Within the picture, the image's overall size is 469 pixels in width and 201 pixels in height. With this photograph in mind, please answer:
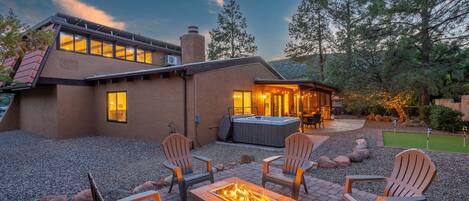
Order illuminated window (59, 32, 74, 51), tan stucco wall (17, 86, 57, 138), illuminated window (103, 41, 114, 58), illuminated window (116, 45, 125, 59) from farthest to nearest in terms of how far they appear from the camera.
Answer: illuminated window (116, 45, 125, 59) < illuminated window (103, 41, 114, 58) < tan stucco wall (17, 86, 57, 138) < illuminated window (59, 32, 74, 51)

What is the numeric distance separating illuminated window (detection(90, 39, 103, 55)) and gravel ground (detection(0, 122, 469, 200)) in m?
4.85

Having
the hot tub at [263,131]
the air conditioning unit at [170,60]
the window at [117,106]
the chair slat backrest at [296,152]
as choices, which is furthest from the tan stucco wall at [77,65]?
the chair slat backrest at [296,152]

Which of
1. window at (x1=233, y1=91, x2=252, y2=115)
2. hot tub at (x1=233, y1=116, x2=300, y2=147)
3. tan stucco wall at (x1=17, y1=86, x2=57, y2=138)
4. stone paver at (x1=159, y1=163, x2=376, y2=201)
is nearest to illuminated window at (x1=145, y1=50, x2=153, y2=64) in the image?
tan stucco wall at (x1=17, y1=86, x2=57, y2=138)

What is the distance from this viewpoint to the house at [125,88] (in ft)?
28.8

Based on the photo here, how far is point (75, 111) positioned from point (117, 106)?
199 cm

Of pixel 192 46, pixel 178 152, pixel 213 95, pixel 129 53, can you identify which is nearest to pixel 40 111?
pixel 129 53

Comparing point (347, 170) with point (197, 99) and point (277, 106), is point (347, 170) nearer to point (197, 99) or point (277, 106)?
point (197, 99)

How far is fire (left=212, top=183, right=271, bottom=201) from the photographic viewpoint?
8.73ft

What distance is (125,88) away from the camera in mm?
10523

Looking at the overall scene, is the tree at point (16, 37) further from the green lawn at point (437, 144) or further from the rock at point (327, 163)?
the green lawn at point (437, 144)

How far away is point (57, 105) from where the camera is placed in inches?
410

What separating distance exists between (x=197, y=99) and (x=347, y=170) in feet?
17.1

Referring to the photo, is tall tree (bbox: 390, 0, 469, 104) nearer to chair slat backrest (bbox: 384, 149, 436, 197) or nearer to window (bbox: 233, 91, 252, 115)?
window (bbox: 233, 91, 252, 115)

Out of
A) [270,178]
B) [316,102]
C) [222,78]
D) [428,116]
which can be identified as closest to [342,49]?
[316,102]
